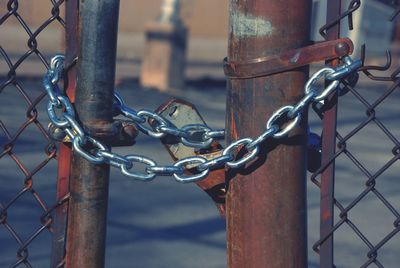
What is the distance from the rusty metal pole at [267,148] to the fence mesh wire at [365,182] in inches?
5.0

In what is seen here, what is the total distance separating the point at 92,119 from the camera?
1.82m

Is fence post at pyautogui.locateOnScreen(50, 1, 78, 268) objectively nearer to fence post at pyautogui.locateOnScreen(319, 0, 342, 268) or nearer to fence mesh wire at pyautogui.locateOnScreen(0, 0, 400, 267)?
fence mesh wire at pyautogui.locateOnScreen(0, 0, 400, 267)

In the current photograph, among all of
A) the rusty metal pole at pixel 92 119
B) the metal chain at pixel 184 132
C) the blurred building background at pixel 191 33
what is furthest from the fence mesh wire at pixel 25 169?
the blurred building background at pixel 191 33

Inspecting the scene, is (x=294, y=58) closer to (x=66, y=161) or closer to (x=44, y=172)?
(x=66, y=161)

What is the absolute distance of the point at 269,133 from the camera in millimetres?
1701

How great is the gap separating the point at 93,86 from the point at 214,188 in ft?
1.16

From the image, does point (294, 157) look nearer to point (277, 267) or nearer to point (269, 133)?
point (269, 133)

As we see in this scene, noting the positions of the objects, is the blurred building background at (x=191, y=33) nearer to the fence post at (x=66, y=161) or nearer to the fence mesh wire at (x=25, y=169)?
the fence mesh wire at (x=25, y=169)

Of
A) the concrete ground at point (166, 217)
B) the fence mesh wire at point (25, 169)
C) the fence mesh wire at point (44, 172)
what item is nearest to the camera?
the fence mesh wire at point (44, 172)

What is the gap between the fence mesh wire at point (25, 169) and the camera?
86.8 inches

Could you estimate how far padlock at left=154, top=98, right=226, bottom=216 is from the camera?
1.89m

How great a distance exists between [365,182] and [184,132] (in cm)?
387

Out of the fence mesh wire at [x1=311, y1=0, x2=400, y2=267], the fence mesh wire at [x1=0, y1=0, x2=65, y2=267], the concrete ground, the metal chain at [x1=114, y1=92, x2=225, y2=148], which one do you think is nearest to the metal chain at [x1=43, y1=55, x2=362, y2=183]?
the metal chain at [x1=114, y1=92, x2=225, y2=148]

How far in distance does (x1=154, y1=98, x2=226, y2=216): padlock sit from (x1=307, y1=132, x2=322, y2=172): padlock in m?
0.19
